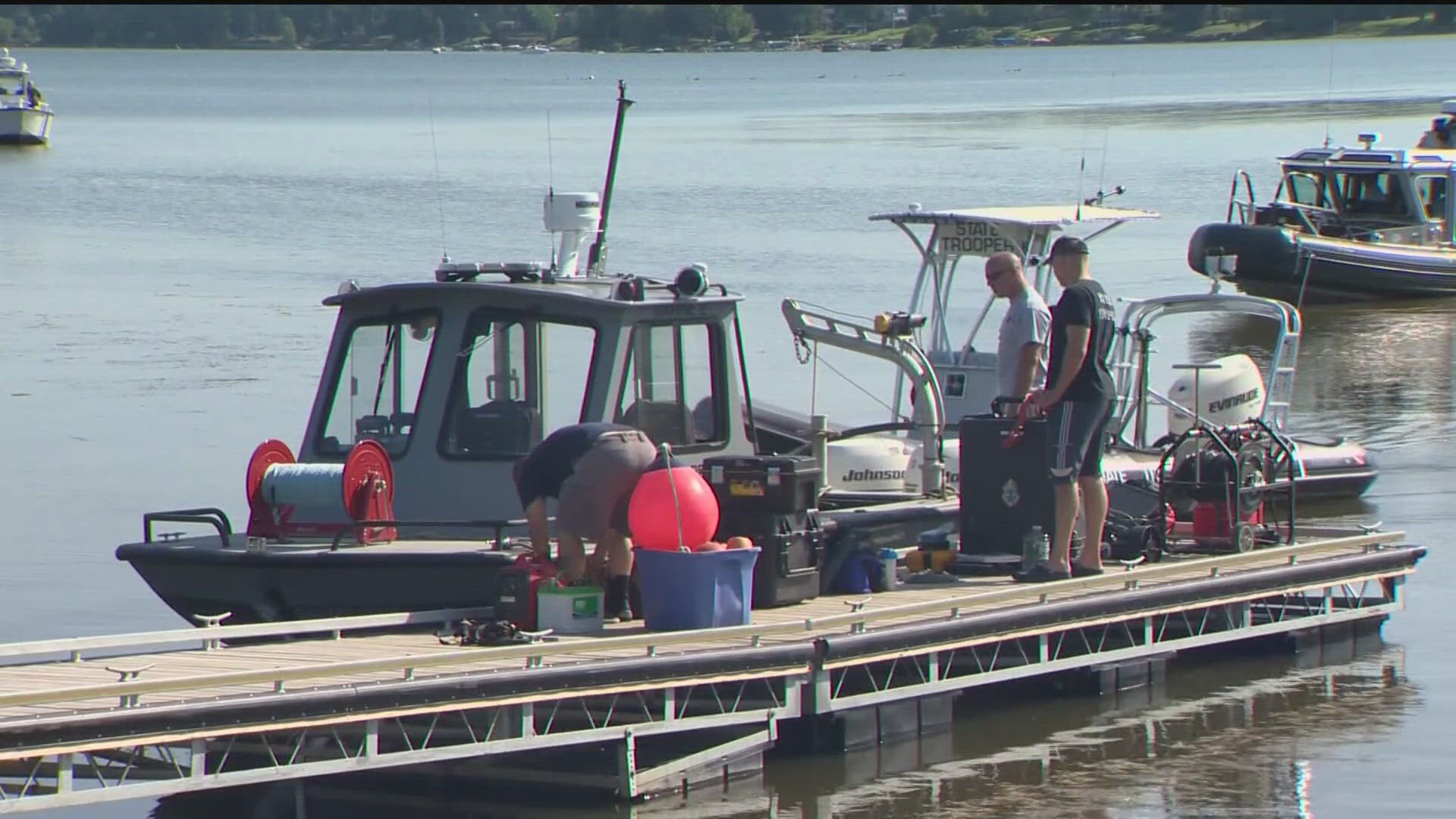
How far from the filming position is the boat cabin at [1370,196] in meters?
31.8

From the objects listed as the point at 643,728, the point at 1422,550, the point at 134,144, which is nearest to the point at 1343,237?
the point at 1422,550

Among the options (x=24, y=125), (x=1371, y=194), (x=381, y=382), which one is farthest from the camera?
(x=24, y=125)

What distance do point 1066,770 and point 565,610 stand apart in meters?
2.34

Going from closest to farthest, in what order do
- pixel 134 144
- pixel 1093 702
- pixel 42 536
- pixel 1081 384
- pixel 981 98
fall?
pixel 1081 384 < pixel 1093 702 < pixel 42 536 < pixel 134 144 < pixel 981 98

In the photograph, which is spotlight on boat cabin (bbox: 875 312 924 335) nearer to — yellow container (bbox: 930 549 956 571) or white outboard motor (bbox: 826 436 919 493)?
white outboard motor (bbox: 826 436 919 493)

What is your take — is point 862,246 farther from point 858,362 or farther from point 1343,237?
point 858,362

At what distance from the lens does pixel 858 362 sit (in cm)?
2450

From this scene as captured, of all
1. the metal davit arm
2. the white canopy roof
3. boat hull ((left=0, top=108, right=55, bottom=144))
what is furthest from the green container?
boat hull ((left=0, top=108, right=55, bottom=144))

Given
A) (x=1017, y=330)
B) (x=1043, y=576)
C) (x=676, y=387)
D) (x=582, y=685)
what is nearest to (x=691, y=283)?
(x=676, y=387)

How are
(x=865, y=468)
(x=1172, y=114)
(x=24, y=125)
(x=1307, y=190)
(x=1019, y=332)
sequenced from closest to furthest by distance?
(x=1019, y=332)
(x=865, y=468)
(x=1307, y=190)
(x=24, y=125)
(x=1172, y=114)

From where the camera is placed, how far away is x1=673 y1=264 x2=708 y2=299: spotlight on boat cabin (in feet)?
37.9

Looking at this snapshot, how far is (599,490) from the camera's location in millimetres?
9812

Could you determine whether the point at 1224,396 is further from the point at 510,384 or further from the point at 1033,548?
the point at 510,384

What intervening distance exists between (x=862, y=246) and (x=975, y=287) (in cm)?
676
